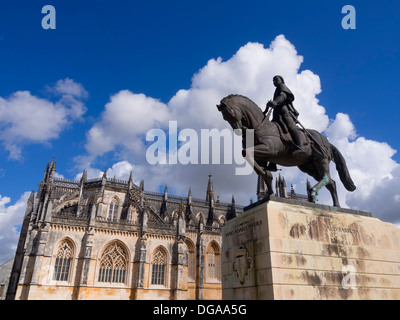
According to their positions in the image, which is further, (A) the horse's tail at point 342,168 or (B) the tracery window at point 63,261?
(B) the tracery window at point 63,261

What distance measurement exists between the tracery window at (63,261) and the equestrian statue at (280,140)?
28.1 m

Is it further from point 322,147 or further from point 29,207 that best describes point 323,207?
point 29,207

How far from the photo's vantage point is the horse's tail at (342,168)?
765 centimetres

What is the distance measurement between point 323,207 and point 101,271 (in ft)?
94.6

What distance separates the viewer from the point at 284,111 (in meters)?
6.97

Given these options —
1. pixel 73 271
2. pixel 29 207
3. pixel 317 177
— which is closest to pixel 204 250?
pixel 73 271

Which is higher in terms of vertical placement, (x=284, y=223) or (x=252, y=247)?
(x=284, y=223)

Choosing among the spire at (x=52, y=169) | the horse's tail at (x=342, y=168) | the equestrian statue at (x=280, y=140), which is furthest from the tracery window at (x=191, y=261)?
the equestrian statue at (x=280, y=140)

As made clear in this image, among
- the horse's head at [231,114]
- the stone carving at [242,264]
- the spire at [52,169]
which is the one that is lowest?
the stone carving at [242,264]

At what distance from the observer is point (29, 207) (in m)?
38.7

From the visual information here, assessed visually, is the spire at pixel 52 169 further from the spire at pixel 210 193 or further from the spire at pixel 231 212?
the spire at pixel 231 212

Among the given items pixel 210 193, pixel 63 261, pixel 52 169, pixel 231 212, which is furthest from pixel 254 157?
pixel 210 193

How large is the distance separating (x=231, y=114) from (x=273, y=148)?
1.15 m
